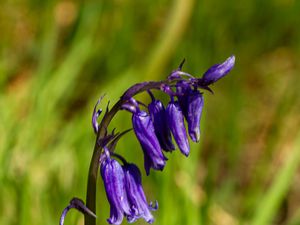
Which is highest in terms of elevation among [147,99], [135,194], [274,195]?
[147,99]

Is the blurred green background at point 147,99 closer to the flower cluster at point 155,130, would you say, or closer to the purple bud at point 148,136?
the flower cluster at point 155,130

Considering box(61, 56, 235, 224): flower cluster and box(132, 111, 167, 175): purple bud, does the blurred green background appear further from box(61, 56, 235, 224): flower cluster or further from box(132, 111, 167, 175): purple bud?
box(132, 111, 167, 175): purple bud

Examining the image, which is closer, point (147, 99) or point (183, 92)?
point (183, 92)

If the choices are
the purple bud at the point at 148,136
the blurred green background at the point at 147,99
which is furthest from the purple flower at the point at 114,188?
the blurred green background at the point at 147,99

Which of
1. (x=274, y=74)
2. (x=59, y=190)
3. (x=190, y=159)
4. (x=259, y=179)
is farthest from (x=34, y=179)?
(x=274, y=74)

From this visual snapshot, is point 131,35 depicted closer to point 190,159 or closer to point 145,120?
point 190,159

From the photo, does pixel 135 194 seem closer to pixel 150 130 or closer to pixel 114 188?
pixel 114 188

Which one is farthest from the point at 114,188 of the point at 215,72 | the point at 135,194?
the point at 215,72
